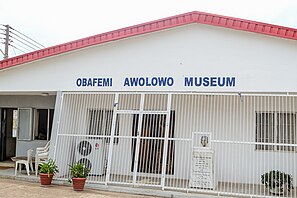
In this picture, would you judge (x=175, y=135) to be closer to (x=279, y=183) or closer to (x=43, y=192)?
(x=279, y=183)

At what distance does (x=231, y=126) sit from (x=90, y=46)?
4.75 m

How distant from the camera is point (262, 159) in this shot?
30.4 ft

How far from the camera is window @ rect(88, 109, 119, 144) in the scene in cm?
981

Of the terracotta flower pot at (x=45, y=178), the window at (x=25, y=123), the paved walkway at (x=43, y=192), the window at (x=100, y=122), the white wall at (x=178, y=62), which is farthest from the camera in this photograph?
the window at (x=25, y=123)

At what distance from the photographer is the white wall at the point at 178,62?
8.20 m

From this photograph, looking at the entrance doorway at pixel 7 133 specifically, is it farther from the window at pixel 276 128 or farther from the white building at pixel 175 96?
the window at pixel 276 128

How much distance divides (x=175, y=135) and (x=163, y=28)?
321 cm

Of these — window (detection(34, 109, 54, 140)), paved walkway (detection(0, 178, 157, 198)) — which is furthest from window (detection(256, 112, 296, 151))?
window (detection(34, 109, 54, 140))

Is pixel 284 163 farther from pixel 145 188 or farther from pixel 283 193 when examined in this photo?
pixel 145 188

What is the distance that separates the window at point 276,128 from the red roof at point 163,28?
2343mm

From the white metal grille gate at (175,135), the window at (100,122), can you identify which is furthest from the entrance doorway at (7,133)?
the window at (100,122)

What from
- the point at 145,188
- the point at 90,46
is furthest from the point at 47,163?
the point at 90,46

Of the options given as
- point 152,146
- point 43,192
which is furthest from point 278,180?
point 43,192

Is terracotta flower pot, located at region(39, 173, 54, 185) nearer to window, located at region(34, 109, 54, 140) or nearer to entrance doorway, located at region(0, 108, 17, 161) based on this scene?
window, located at region(34, 109, 54, 140)
